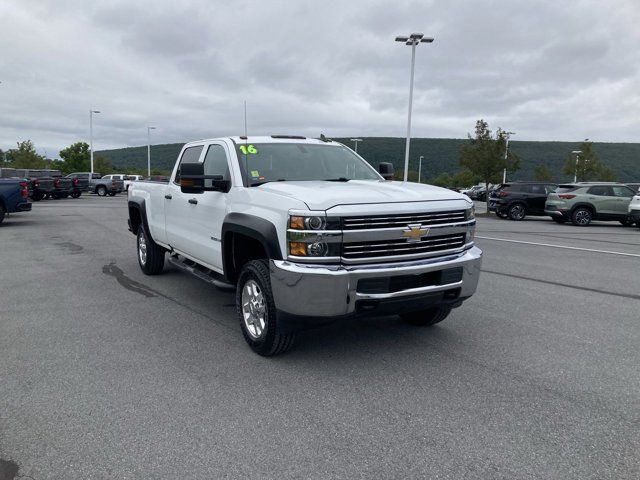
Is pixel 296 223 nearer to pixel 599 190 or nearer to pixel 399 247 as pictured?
pixel 399 247

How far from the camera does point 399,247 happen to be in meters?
4.15

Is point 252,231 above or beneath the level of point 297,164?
beneath

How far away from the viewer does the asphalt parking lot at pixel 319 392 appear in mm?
2857

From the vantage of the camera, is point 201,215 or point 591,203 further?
point 591,203

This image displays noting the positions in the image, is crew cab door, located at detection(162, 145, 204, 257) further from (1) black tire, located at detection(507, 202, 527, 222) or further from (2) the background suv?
(1) black tire, located at detection(507, 202, 527, 222)

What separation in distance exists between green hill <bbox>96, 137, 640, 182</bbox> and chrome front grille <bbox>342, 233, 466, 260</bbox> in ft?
398

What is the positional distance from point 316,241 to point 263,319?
0.96m

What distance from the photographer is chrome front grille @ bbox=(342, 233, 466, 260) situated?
13.0 ft

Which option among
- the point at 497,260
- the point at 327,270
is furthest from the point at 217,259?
the point at 497,260

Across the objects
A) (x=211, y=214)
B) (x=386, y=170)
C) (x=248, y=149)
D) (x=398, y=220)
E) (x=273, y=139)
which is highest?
(x=273, y=139)

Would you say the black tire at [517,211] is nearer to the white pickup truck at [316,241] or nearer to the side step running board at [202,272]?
the white pickup truck at [316,241]

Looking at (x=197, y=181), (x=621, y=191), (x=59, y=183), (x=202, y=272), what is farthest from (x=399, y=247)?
(x=59, y=183)

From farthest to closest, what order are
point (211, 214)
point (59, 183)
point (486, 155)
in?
1. point (59, 183)
2. point (486, 155)
3. point (211, 214)

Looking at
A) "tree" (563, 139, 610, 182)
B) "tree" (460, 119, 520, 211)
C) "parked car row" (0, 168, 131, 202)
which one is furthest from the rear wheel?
"tree" (563, 139, 610, 182)
